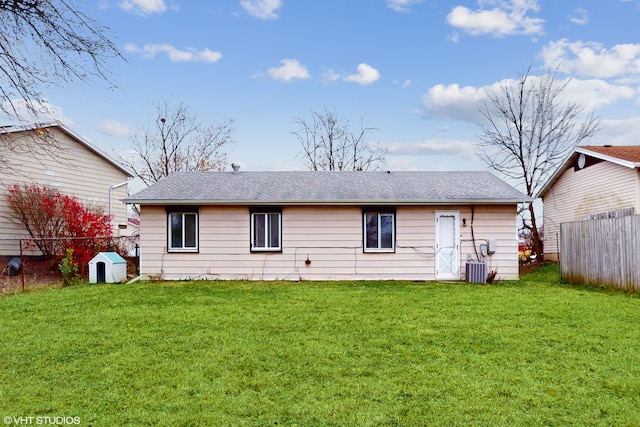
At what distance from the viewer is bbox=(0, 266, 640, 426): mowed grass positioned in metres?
4.05

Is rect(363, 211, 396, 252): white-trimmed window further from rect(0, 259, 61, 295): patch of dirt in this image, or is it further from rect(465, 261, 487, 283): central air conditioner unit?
rect(0, 259, 61, 295): patch of dirt

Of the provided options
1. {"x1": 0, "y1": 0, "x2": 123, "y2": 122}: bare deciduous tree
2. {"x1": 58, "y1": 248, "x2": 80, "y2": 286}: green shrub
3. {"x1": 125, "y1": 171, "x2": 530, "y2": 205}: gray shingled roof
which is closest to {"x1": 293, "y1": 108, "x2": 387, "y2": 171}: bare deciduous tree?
{"x1": 125, "y1": 171, "x2": 530, "y2": 205}: gray shingled roof

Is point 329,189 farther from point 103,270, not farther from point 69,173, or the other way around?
point 69,173

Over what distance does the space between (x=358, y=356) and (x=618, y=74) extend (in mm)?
16938

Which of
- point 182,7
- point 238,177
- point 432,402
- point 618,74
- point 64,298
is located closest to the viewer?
point 432,402

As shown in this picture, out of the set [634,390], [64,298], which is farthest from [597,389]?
[64,298]

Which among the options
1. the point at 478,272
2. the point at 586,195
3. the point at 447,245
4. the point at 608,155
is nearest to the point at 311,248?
the point at 447,245

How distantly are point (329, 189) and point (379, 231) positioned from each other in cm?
201

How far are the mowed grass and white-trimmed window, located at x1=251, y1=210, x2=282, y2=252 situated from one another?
12.8 ft

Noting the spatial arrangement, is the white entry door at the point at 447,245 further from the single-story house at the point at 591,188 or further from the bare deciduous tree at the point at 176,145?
the bare deciduous tree at the point at 176,145

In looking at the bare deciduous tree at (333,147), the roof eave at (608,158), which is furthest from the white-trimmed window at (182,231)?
the bare deciduous tree at (333,147)

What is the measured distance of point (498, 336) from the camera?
21.1 feet

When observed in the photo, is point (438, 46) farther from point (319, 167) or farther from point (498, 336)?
point (319, 167)

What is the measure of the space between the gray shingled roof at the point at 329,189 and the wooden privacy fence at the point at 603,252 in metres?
1.96
